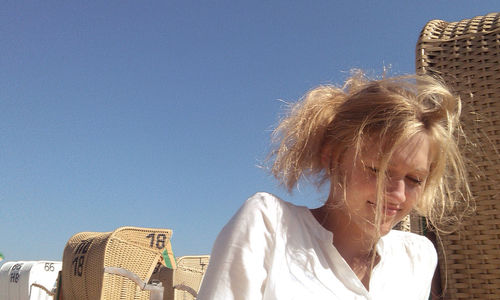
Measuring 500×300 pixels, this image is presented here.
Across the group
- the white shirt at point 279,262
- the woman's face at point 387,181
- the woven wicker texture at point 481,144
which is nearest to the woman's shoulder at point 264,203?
the white shirt at point 279,262

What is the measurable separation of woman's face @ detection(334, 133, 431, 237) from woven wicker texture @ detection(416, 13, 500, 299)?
1.41 ft

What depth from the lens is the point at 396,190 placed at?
3.01 ft

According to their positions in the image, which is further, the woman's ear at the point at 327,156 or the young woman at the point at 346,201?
the woman's ear at the point at 327,156

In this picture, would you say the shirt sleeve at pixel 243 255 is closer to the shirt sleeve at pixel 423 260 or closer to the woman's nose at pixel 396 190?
the woman's nose at pixel 396 190

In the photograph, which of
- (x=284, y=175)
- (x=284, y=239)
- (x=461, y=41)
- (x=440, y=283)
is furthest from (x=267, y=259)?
(x=461, y=41)

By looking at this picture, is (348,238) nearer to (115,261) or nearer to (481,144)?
(481,144)

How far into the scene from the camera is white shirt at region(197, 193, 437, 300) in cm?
80

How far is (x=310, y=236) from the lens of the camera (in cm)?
94

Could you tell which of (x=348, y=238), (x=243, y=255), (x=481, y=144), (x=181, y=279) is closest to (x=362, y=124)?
(x=348, y=238)

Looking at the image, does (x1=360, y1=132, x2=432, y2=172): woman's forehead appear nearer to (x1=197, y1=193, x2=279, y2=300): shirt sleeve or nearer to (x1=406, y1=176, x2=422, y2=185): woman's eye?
(x1=406, y1=176, x2=422, y2=185): woman's eye

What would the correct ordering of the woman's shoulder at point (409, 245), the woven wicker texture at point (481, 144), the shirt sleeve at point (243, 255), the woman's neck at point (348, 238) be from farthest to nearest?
the woven wicker texture at point (481, 144)
the woman's shoulder at point (409, 245)
the woman's neck at point (348, 238)
the shirt sleeve at point (243, 255)

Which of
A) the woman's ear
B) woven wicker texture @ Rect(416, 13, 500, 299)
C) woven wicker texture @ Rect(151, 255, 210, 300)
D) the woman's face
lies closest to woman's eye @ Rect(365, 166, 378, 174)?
the woman's face

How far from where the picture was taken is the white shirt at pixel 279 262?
0.80 metres

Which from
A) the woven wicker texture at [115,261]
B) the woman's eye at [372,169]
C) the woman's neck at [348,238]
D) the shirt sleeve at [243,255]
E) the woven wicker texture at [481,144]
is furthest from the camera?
the woven wicker texture at [115,261]
